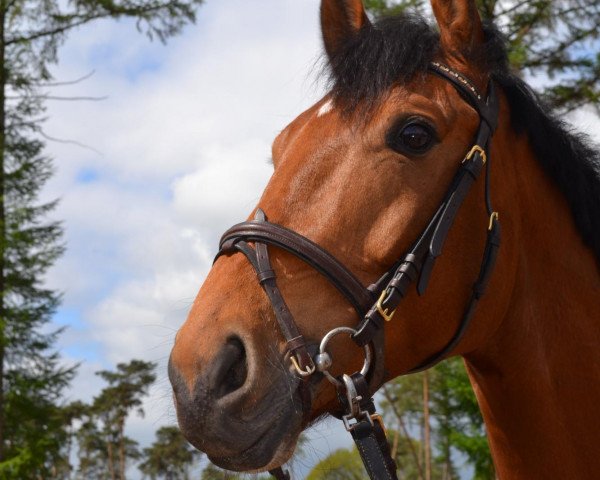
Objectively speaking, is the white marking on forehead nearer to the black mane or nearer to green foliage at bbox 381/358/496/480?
the black mane

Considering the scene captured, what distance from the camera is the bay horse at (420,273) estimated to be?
239 cm

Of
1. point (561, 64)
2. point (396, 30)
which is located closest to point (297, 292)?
point (396, 30)

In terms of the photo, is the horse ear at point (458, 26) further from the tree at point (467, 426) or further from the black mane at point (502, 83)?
the tree at point (467, 426)

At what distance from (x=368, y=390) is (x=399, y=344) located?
24cm

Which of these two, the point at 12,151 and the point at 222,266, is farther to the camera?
the point at 12,151

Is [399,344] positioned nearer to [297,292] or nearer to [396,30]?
[297,292]

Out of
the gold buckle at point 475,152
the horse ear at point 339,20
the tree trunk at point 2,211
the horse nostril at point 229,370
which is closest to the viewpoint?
the horse nostril at point 229,370

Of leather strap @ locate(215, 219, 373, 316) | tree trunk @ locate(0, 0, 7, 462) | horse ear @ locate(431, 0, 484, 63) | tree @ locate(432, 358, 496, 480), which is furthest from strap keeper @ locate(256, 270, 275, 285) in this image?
tree @ locate(432, 358, 496, 480)

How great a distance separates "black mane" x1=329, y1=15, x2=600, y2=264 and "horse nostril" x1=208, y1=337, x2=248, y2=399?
3.71ft

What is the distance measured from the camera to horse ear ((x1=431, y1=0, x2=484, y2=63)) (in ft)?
10.0

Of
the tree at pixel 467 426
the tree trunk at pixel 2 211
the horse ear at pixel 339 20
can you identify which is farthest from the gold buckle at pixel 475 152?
the tree at pixel 467 426

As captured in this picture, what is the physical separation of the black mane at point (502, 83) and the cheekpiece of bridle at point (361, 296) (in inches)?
23.1

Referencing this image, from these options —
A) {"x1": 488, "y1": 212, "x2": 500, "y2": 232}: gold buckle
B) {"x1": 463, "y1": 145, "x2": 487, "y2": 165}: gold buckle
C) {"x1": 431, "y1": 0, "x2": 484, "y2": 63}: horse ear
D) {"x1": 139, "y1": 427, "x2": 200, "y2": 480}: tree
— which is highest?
{"x1": 139, "y1": 427, "x2": 200, "y2": 480}: tree

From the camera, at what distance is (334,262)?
253 cm
